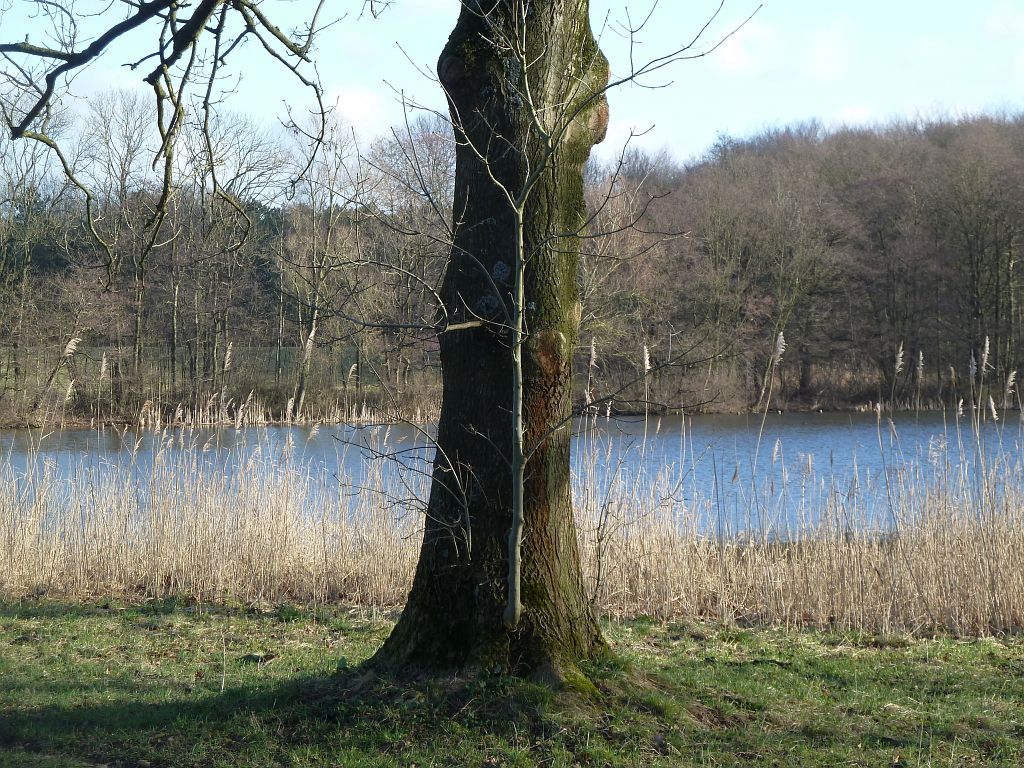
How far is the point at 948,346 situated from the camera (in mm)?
29734

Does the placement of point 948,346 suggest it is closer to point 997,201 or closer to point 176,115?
point 997,201

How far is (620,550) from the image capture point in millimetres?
7488

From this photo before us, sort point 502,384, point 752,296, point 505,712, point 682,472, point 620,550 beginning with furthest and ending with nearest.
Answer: point 752,296 → point 682,472 → point 620,550 → point 502,384 → point 505,712

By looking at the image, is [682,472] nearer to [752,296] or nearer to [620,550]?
[620,550]

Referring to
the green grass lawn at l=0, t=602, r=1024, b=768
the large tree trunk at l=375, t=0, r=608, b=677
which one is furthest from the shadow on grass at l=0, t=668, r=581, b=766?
the large tree trunk at l=375, t=0, r=608, b=677

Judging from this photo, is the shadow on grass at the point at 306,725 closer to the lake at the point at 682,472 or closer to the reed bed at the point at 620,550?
the lake at the point at 682,472

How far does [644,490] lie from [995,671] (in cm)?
390

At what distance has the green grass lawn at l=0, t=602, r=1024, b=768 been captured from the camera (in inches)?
133

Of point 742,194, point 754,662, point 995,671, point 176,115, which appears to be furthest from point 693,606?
point 742,194

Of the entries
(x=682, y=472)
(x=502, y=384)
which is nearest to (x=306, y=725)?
(x=502, y=384)

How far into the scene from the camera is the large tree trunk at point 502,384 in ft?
12.3

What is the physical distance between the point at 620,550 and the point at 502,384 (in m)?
4.00

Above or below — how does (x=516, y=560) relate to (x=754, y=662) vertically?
above

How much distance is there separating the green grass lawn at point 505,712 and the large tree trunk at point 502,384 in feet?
0.68
